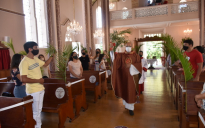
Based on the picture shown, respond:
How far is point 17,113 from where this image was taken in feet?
8.39

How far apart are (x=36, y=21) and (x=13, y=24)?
1.54 meters

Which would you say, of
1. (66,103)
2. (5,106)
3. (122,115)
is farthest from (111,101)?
(5,106)

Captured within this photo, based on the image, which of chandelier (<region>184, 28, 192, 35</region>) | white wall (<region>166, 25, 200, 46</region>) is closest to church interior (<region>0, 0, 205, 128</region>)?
chandelier (<region>184, 28, 192, 35</region>)

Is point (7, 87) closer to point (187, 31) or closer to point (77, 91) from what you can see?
point (77, 91)

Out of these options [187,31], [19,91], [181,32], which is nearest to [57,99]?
[19,91]

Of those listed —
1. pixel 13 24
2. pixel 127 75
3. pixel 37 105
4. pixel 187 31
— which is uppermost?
pixel 187 31

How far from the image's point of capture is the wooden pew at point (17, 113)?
2486mm

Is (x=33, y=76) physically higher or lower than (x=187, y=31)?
lower

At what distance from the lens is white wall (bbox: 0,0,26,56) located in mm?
5645

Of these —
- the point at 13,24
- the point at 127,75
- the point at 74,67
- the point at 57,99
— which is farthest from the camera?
the point at 13,24

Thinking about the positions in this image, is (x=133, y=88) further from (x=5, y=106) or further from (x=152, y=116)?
(x=5, y=106)

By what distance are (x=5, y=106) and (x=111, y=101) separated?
322cm

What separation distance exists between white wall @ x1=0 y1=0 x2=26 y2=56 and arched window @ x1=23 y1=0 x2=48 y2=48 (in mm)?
945

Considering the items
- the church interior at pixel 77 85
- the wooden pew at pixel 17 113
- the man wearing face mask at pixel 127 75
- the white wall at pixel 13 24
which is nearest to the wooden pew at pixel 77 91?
the church interior at pixel 77 85
